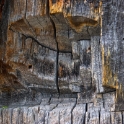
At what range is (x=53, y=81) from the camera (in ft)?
12.7

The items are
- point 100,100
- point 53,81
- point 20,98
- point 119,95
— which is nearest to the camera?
point 119,95

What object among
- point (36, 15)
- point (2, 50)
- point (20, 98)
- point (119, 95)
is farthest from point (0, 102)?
point (119, 95)

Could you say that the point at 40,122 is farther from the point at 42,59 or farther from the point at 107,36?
the point at 107,36

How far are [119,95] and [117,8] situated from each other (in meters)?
0.87

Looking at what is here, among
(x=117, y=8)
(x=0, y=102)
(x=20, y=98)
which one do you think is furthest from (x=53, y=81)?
(x=117, y=8)

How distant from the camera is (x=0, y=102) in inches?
169

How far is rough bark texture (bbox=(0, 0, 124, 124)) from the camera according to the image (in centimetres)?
328

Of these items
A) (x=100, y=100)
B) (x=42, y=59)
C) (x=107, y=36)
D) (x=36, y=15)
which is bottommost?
(x=100, y=100)

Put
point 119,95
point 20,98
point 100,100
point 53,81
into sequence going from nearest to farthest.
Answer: point 119,95
point 100,100
point 53,81
point 20,98

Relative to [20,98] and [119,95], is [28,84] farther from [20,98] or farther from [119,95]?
[119,95]

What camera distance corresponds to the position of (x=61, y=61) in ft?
12.7

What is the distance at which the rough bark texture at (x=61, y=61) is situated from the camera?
328 centimetres

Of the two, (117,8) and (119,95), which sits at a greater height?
(117,8)

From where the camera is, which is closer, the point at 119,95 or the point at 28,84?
the point at 119,95
